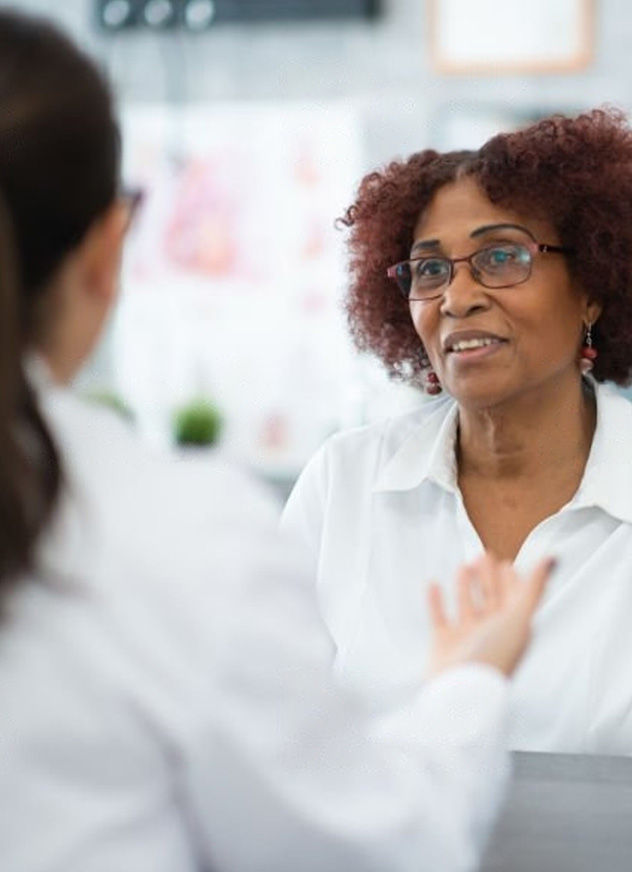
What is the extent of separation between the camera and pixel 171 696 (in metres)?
0.83

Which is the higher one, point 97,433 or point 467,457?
point 97,433

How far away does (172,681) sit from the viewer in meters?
0.83

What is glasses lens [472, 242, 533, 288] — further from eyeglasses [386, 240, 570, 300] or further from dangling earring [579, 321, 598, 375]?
dangling earring [579, 321, 598, 375]

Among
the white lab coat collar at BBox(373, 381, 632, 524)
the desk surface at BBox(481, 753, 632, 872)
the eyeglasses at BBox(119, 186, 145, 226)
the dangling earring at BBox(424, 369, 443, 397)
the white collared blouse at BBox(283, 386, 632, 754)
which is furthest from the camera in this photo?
the dangling earring at BBox(424, 369, 443, 397)

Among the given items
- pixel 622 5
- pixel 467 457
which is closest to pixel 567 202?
pixel 467 457

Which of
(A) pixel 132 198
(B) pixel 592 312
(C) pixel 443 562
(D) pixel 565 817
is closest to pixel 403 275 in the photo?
(B) pixel 592 312

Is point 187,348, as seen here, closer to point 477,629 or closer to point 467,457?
point 467,457

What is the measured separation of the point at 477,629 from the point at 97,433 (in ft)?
1.10

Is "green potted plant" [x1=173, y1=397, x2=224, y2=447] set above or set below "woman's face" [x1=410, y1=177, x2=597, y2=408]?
below

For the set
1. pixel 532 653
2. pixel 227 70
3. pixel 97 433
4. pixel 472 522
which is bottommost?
pixel 532 653

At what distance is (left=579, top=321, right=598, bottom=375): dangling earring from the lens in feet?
6.28

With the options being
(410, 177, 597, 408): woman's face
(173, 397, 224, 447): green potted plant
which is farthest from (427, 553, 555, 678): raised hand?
(173, 397, 224, 447): green potted plant

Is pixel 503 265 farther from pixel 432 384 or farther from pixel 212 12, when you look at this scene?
pixel 212 12

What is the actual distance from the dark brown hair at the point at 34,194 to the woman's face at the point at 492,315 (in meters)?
1.00
